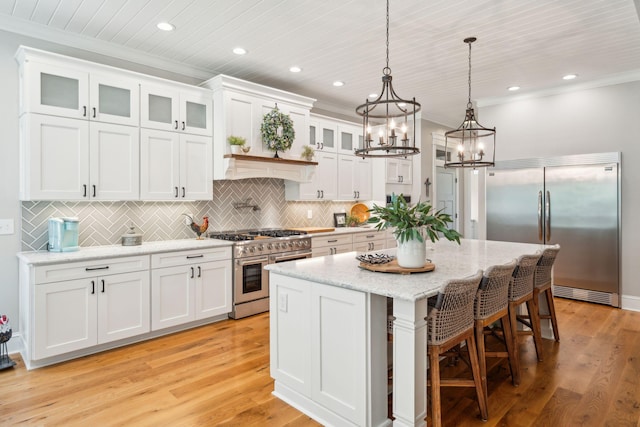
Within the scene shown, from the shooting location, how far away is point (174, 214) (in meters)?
4.25

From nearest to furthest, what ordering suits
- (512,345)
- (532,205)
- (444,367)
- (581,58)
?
(512,345) < (444,367) < (581,58) < (532,205)

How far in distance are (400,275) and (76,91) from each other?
10.5 ft

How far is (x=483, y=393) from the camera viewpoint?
231cm

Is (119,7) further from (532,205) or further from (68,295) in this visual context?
(532,205)

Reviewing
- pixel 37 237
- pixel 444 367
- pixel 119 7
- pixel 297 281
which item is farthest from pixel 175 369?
pixel 119 7

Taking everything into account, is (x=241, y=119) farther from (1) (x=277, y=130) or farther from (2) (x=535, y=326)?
(2) (x=535, y=326)

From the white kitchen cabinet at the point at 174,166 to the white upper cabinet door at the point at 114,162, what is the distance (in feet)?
0.25

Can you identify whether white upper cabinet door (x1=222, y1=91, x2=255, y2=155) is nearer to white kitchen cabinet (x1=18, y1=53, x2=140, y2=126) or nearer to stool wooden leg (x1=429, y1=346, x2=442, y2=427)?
white kitchen cabinet (x1=18, y1=53, x2=140, y2=126)

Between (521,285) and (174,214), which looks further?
(174,214)

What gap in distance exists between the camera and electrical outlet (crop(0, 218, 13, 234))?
10.5ft

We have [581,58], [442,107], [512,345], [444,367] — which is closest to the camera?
[512,345]

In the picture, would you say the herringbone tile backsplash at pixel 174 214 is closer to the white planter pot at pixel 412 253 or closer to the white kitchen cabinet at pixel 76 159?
the white kitchen cabinet at pixel 76 159

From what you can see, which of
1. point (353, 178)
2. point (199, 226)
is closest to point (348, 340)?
point (199, 226)

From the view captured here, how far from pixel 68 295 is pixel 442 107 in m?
5.78
